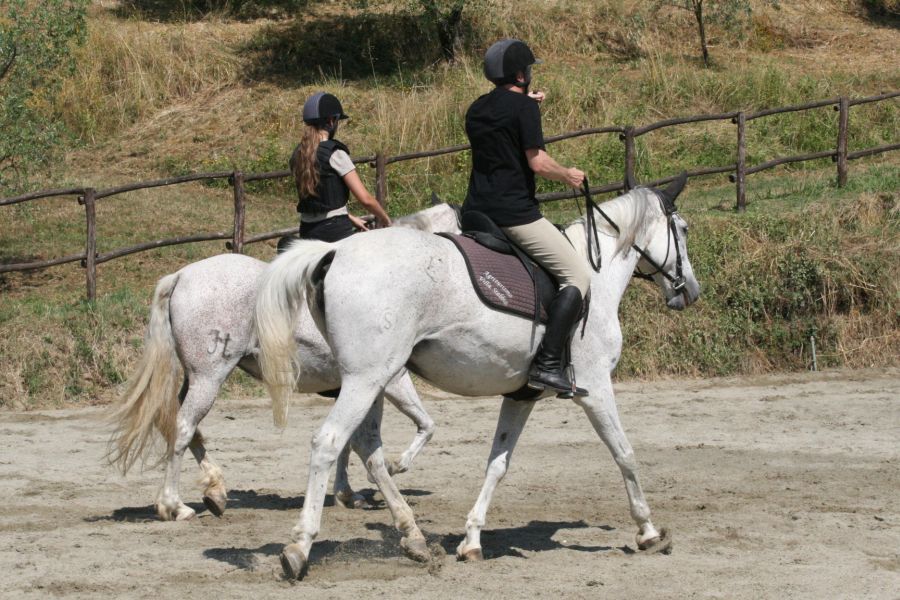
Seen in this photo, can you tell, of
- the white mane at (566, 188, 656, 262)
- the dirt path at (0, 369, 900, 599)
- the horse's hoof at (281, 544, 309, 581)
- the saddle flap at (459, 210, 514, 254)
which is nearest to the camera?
the horse's hoof at (281, 544, 309, 581)

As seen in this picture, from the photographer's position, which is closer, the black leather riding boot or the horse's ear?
the black leather riding boot

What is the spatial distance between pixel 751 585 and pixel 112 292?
364 inches

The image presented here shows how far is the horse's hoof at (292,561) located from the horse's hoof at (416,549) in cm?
70

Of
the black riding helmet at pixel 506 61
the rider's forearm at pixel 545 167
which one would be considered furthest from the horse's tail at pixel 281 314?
the black riding helmet at pixel 506 61

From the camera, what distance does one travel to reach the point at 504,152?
20.2 ft

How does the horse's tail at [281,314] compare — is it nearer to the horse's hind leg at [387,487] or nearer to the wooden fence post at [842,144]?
the horse's hind leg at [387,487]

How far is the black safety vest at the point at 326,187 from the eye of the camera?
7348mm

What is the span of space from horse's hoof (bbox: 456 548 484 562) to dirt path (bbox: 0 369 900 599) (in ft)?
0.21

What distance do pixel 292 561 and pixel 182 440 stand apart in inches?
72.7

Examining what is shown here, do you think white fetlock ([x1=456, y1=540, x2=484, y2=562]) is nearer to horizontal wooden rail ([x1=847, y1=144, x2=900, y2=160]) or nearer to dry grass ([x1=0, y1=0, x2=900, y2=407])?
dry grass ([x1=0, y1=0, x2=900, y2=407])

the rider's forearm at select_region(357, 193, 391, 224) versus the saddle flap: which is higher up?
the saddle flap

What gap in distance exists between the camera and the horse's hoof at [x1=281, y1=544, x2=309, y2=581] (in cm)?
547

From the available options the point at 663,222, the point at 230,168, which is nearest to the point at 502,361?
the point at 663,222

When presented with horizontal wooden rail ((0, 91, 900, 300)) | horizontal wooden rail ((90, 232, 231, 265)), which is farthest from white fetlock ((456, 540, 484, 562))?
horizontal wooden rail ((90, 232, 231, 265))
